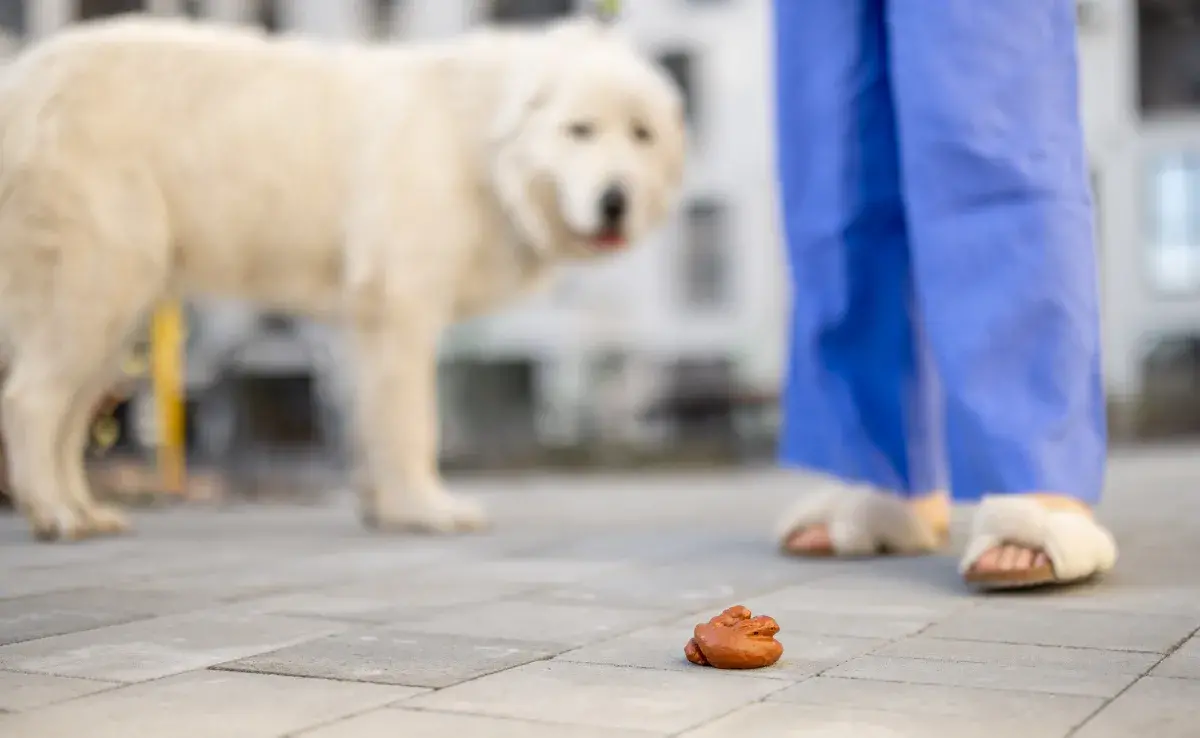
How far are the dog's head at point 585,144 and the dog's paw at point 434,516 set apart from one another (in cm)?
78

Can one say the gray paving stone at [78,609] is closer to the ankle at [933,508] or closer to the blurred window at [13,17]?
the ankle at [933,508]

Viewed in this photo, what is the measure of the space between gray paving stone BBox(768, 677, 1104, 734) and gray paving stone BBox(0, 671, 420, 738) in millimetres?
478

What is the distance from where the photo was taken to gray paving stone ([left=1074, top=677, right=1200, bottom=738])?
1585 millimetres

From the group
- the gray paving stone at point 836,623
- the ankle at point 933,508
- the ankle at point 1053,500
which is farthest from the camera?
the ankle at point 933,508

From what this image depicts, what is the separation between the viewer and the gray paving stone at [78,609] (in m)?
2.34

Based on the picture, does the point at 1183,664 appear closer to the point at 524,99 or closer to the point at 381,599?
the point at 381,599

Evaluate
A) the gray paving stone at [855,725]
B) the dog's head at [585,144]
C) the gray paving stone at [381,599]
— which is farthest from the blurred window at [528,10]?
the gray paving stone at [855,725]

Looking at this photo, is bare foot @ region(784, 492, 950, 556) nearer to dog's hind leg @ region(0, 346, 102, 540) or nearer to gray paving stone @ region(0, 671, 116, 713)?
gray paving stone @ region(0, 671, 116, 713)

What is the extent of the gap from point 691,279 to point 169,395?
42.9 ft

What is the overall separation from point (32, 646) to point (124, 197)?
80.9 inches

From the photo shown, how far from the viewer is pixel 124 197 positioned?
157 inches

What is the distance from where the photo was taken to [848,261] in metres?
3.21

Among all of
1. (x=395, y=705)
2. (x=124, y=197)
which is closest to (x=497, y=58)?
(x=124, y=197)

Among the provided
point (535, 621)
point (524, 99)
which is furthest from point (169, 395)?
Result: point (535, 621)
